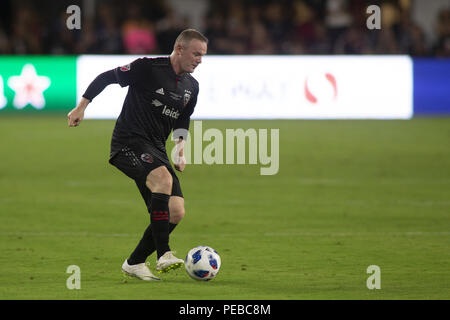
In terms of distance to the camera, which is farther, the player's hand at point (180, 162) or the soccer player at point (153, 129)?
the player's hand at point (180, 162)

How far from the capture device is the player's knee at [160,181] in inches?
300

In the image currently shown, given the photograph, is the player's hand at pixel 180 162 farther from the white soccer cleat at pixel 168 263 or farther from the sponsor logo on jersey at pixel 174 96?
the white soccer cleat at pixel 168 263

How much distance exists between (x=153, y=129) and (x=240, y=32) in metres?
15.9

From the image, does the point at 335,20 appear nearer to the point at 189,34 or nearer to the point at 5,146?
the point at 5,146

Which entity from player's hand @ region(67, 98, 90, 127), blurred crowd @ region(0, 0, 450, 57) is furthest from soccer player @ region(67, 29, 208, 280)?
blurred crowd @ region(0, 0, 450, 57)

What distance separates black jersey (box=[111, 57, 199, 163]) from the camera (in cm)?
783

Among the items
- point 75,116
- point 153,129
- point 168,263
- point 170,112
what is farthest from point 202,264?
point 75,116

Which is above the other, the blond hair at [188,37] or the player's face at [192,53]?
the blond hair at [188,37]

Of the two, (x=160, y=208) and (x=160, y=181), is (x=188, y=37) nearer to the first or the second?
(x=160, y=181)

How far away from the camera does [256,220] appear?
35.9 ft

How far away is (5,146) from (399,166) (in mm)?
6893

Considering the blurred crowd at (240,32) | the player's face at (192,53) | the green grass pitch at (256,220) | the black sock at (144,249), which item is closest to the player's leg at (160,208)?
the black sock at (144,249)

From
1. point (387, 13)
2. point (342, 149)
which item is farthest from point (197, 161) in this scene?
point (387, 13)

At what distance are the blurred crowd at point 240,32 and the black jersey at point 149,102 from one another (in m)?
14.6
